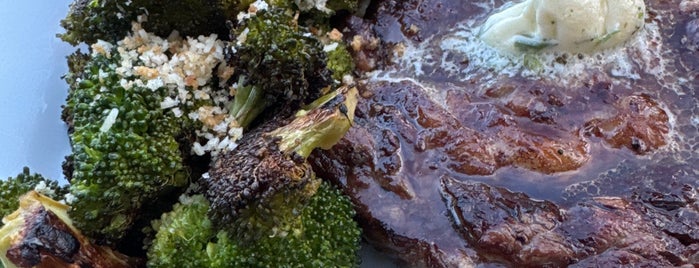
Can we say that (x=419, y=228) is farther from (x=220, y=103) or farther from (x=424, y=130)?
(x=220, y=103)

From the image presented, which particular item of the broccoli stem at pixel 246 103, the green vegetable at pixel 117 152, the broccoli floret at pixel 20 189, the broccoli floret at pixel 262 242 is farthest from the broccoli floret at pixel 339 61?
the broccoli floret at pixel 20 189

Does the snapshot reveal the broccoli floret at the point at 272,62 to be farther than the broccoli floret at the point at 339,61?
No

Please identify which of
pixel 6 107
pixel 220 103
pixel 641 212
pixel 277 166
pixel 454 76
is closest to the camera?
pixel 277 166

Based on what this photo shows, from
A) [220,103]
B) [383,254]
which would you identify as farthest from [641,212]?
Result: [220,103]

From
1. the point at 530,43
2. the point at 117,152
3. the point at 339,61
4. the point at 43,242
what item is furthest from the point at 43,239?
the point at 530,43

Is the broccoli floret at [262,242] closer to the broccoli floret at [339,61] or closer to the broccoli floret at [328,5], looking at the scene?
the broccoli floret at [339,61]

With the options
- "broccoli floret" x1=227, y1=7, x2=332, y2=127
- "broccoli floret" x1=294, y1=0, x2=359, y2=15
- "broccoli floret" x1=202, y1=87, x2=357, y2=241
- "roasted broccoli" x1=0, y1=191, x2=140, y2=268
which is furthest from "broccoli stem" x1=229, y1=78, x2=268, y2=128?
"roasted broccoli" x1=0, y1=191, x2=140, y2=268
